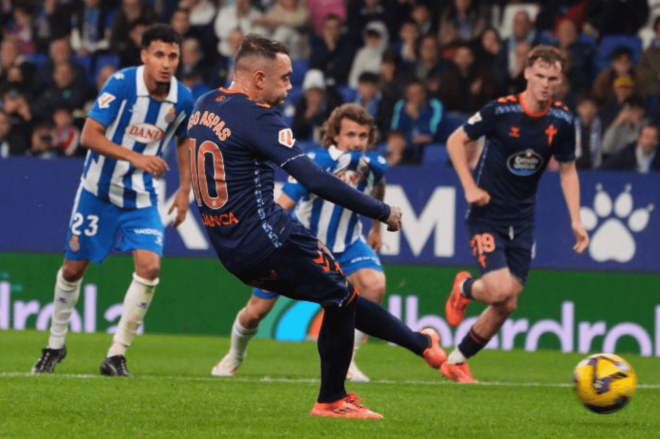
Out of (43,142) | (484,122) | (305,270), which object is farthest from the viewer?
(43,142)

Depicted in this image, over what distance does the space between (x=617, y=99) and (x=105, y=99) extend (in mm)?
7730

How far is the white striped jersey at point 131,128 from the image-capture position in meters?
9.49

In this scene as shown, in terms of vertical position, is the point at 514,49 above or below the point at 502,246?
above

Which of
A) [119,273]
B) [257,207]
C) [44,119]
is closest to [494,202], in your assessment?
[257,207]

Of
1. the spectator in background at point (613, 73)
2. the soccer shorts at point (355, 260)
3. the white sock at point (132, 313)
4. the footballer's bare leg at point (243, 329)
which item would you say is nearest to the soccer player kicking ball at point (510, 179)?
the soccer shorts at point (355, 260)

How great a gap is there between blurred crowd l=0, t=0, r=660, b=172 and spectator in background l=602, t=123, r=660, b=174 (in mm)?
12

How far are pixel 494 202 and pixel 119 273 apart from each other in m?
5.41

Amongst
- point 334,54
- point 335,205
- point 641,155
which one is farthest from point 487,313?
point 334,54

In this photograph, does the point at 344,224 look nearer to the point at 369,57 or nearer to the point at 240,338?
the point at 240,338

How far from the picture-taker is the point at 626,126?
1521cm

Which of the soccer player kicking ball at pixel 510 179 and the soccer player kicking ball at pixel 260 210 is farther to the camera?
the soccer player kicking ball at pixel 510 179

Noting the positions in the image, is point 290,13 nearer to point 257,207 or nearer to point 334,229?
point 334,229

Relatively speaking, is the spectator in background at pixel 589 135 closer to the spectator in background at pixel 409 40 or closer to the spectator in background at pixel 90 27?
the spectator in background at pixel 409 40

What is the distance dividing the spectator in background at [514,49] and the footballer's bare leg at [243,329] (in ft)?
22.2
